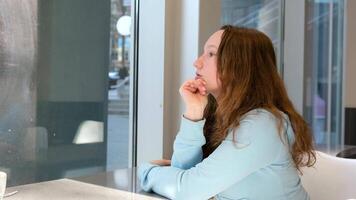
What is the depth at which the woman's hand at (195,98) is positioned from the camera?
1.08 m

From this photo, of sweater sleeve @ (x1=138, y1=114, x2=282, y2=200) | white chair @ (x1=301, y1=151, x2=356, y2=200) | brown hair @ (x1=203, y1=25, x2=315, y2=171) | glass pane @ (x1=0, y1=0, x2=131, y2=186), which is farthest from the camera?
glass pane @ (x1=0, y1=0, x2=131, y2=186)

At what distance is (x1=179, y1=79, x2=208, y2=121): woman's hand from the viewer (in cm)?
108

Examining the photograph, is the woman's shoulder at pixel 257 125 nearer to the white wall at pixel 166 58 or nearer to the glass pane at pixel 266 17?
the white wall at pixel 166 58

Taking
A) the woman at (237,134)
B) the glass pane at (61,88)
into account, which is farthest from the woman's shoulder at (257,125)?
the glass pane at (61,88)

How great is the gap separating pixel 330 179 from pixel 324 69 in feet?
7.29

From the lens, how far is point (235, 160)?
3.04 feet

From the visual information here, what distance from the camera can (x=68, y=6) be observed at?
1.75 m

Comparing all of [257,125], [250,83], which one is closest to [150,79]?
[250,83]

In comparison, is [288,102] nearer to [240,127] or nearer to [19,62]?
[240,127]

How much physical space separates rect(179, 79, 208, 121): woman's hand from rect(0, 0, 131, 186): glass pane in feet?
2.23

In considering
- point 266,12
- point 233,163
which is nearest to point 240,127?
point 233,163

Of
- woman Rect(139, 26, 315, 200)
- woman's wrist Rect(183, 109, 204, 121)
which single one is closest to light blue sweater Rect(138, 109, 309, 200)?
woman Rect(139, 26, 315, 200)

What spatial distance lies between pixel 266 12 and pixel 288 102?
2.06 m

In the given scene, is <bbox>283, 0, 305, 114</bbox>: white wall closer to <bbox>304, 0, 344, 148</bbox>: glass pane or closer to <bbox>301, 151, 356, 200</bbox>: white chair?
<bbox>304, 0, 344, 148</bbox>: glass pane
